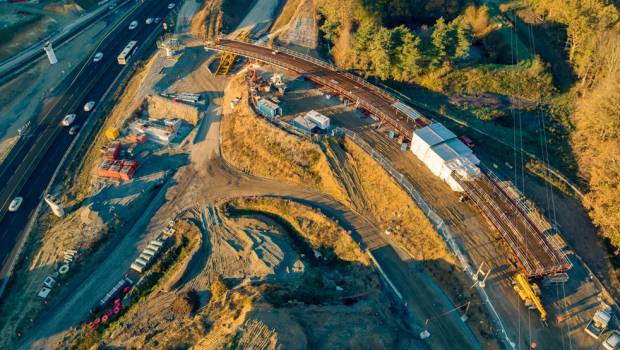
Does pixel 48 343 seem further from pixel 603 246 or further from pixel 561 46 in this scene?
pixel 561 46

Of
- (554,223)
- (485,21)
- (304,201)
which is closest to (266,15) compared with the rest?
(485,21)

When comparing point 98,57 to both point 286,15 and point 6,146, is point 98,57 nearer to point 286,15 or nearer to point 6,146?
point 6,146

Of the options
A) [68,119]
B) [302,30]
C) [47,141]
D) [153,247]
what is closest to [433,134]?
[302,30]

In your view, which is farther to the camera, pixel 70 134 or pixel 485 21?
pixel 485 21

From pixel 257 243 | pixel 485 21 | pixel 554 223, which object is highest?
pixel 485 21

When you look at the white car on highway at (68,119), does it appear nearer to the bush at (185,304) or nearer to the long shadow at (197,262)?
the long shadow at (197,262)

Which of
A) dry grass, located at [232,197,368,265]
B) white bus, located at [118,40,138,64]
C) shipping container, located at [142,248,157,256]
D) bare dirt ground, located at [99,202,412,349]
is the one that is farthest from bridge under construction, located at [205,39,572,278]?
shipping container, located at [142,248,157,256]
